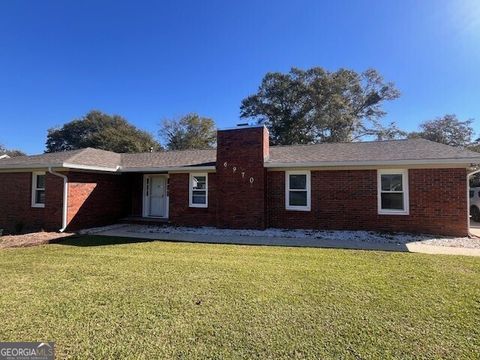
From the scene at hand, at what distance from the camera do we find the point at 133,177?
15.3 m

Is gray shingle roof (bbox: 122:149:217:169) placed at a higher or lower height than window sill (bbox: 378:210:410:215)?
higher

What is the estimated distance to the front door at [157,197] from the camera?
1484cm

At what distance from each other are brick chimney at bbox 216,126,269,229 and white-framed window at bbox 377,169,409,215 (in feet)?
14.4

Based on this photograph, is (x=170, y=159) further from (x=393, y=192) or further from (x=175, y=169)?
(x=393, y=192)

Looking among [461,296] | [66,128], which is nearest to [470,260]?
[461,296]

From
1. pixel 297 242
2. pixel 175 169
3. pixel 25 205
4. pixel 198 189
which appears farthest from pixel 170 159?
pixel 297 242

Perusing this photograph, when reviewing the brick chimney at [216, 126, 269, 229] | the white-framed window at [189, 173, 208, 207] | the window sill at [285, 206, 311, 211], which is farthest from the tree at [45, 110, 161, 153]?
the window sill at [285, 206, 311, 211]

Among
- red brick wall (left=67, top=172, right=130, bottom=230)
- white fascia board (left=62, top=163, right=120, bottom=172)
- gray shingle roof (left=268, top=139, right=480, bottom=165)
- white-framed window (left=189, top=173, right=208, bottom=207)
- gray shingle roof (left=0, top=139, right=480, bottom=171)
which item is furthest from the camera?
→ white-framed window (left=189, top=173, right=208, bottom=207)

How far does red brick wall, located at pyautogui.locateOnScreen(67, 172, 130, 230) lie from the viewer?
475 inches

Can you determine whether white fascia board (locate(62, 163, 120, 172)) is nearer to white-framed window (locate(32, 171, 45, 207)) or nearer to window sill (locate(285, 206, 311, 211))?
white-framed window (locate(32, 171, 45, 207))

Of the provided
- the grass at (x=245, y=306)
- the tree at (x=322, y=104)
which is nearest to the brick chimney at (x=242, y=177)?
the grass at (x=245, y=306)

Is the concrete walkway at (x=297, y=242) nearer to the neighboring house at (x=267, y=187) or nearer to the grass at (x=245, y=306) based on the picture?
the grass at (x=245, y=306)

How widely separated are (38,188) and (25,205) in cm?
90

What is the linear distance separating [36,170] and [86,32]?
7473 mm
